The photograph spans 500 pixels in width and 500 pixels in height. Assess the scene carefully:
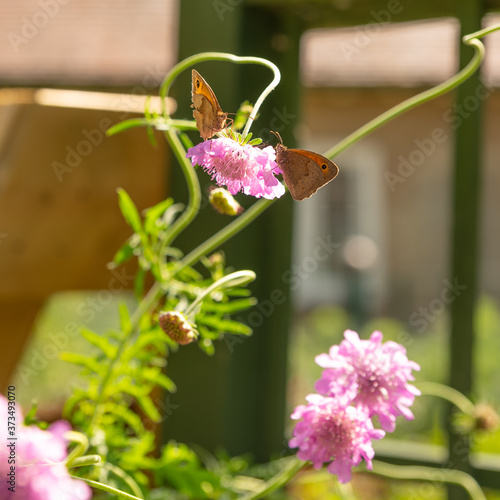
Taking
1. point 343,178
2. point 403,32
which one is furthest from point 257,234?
point 343,178

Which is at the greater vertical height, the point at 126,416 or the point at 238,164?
the point at 238,164

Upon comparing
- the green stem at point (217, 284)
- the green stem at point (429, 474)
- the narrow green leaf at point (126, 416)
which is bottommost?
the green stem at point (429, 474)

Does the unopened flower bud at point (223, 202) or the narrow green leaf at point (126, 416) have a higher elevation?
the unopened flower bud at point (223, 202)

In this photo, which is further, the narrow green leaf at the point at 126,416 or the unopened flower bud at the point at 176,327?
the narrow green leaf at the point at 126,416

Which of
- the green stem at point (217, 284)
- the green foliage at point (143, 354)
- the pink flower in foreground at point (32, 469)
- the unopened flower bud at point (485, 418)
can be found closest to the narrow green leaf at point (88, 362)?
the green foliage at point (143, 354)

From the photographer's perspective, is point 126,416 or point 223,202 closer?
point 223,202

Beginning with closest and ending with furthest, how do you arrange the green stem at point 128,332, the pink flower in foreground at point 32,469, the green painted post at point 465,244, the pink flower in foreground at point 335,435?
the pink flower in foreground at point 32,469 → the pink flower in foreground at point 335,435 → the green stem at point 128,332 → the green painted post at point 465,244

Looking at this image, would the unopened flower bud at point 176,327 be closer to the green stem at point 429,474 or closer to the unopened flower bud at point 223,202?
the unopened flower bud at point 223,202

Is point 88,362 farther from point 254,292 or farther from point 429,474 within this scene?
point 429,474

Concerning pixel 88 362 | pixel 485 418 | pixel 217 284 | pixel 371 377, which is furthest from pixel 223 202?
pixel 485 418
